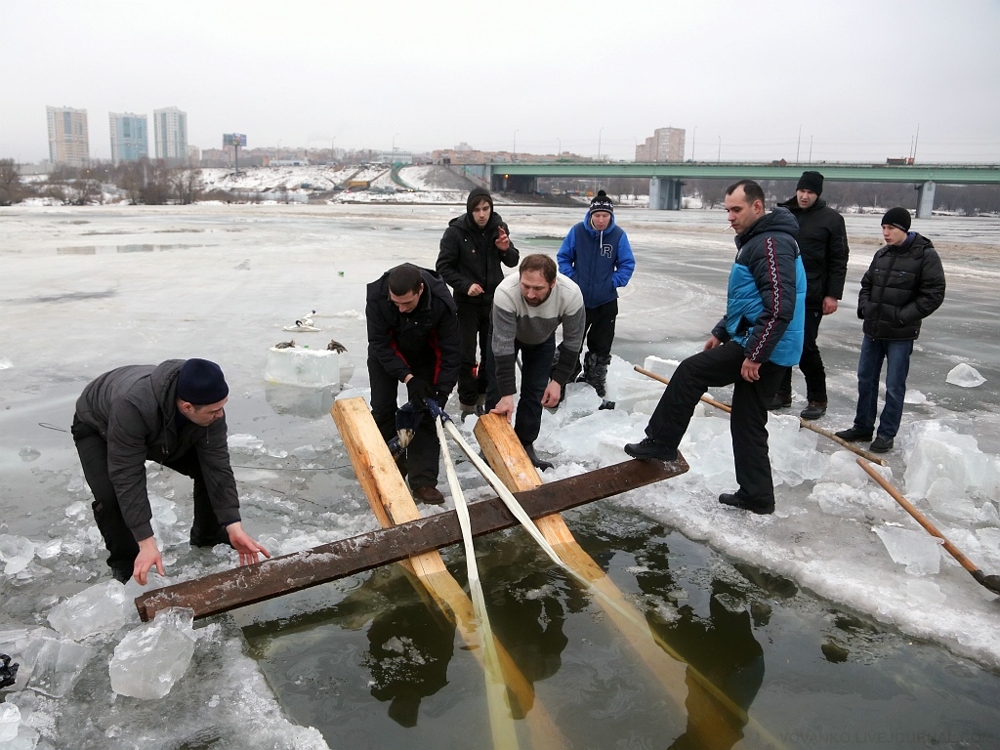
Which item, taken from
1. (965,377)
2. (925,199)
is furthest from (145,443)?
(925,199)

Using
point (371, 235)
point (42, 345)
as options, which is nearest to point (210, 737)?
point (42, 345)

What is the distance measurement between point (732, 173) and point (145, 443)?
72.5 meters

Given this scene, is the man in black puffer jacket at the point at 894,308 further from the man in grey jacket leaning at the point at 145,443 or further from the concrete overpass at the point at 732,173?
the concrete overpass at the point at 732,173

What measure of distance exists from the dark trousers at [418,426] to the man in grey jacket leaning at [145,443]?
56.6 inches

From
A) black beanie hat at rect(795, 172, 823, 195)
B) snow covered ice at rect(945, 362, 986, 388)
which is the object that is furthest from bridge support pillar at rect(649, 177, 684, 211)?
black beanie hat at rect(795, 172, 823, 195)

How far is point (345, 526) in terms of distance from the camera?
445 cm

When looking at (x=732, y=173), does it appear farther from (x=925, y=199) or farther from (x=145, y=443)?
(x=145, y=443)

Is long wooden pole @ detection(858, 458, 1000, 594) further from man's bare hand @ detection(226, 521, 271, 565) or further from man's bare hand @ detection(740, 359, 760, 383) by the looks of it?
man's bare hand @ detection(226, 521, 271, 565)

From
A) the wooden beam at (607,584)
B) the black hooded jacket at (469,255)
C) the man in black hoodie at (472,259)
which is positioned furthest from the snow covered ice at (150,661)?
the black hooded jacket at (469,255)

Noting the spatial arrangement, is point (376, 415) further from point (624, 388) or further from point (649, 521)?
point (624, 388)

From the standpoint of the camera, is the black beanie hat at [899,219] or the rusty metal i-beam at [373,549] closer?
the rusty metal i-beam at [373,549]

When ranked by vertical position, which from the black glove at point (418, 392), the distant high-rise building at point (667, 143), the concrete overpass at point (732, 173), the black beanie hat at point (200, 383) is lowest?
the black glove at point (418, 392)

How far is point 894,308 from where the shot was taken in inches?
224

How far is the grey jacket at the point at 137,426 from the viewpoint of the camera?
10.5 ft
